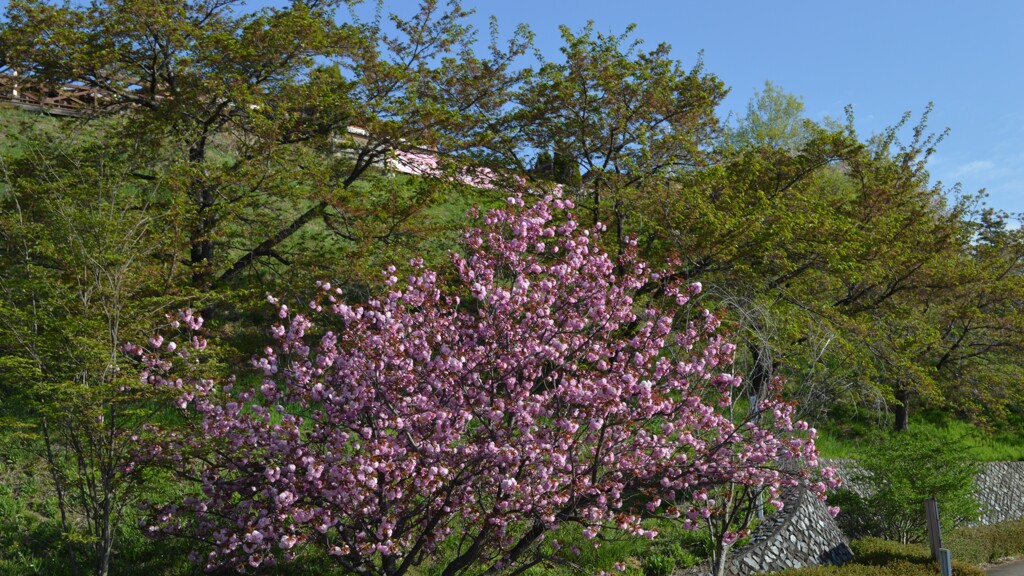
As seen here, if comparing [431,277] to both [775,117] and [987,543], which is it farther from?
[775,117]

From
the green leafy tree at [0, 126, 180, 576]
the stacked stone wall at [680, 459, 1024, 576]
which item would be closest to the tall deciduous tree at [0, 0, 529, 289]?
the green leafy tree at [0, 126, 180, 576]

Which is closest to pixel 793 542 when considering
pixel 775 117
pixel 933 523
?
pixel 933 523

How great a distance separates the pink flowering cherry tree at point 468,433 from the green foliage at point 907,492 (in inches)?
247

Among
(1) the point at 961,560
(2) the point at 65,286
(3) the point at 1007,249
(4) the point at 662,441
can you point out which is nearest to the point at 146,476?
(2) the point at 65,286

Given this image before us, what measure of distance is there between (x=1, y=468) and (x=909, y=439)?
1406 cm

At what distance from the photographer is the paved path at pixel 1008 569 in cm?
1333

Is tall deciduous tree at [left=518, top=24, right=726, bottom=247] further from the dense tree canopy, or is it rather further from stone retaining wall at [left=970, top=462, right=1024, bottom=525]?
stone retaining wall at [left=970, top=462, right=1024, bottom=525]

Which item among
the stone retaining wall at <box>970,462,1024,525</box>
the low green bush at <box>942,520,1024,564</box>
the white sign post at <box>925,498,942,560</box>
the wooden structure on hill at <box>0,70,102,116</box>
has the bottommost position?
the stone retaining wall at <box>970,462,1024,525</box>

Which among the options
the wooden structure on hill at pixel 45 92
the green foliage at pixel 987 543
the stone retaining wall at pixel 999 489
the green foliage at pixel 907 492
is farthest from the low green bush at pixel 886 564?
the wooden structure on hill at pixel 45 92

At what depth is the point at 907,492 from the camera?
13586mm

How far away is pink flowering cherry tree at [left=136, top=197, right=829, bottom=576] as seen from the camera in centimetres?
746

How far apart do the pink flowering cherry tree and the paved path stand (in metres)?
7.05

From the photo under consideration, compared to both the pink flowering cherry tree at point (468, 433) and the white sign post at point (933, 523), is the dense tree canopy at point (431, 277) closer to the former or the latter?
the pink flowering cherry tree at point (468, 433)

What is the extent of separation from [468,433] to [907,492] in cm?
898
